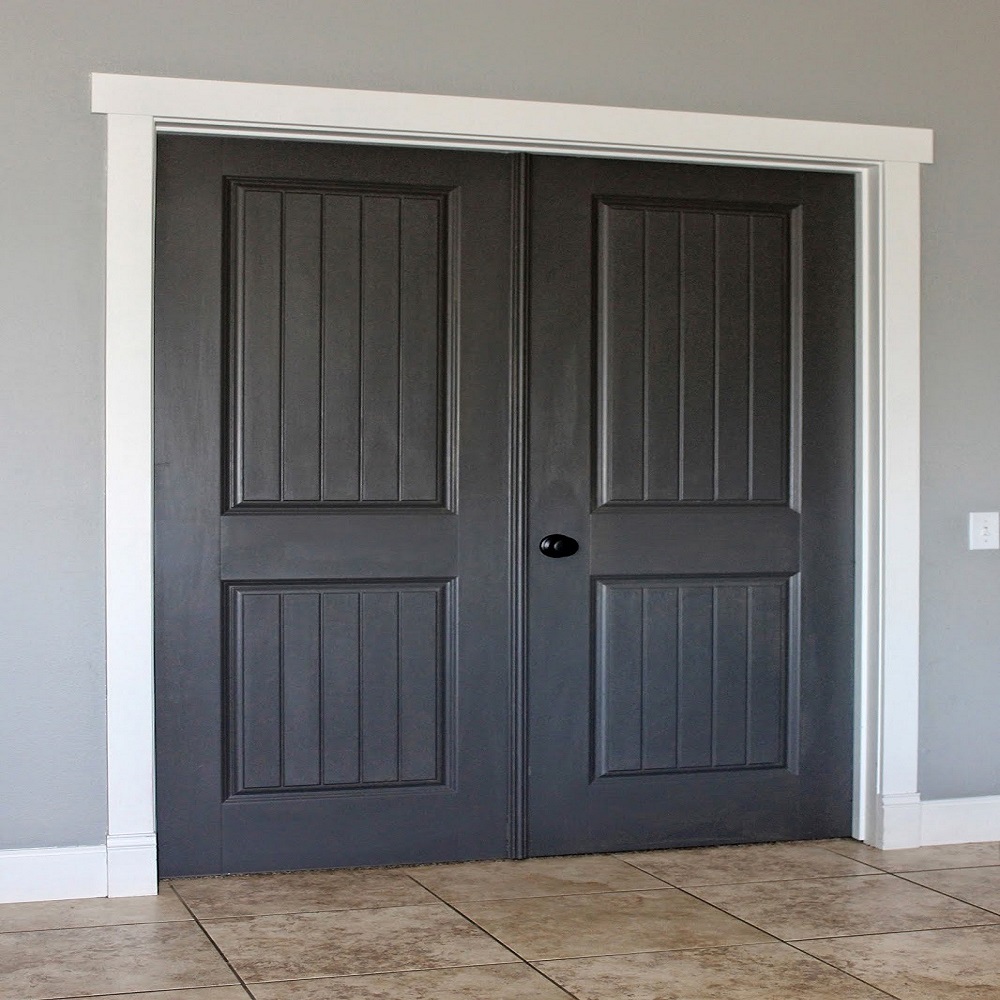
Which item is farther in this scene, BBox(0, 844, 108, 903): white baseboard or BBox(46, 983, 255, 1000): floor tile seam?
BBox(0, 844, 108, 903): white baseboard

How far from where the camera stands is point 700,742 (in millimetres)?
3764

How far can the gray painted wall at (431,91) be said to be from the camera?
3287 millimetres

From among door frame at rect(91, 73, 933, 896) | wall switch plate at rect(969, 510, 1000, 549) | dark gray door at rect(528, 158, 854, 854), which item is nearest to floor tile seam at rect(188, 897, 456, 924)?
door frame at rect(91, 73, 933, 896)

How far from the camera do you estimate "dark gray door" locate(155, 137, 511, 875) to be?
343 centimetres

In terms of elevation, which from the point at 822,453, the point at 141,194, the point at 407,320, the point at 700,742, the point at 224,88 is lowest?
the point at 700,742

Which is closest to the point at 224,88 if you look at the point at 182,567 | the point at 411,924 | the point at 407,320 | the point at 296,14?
the point at 296,14

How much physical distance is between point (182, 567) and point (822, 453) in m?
1.75

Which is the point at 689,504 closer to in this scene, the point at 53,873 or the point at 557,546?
the point at 557,546

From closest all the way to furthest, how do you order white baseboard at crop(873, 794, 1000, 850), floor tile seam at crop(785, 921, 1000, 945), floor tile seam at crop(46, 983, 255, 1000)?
floor tile seam at crop(46, 983, 255, 1000), floor tile seam at crop(785, 921, 1000, 945), white baseboard at crop(873, 794, 1000, 850)

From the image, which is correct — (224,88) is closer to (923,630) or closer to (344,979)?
(344,979)

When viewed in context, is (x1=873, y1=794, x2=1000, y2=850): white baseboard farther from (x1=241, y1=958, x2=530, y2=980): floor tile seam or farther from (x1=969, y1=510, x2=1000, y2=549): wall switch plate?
(x1=241, y1=958, x2=530, y2=980): floor tile seam

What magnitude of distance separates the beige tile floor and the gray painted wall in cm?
42

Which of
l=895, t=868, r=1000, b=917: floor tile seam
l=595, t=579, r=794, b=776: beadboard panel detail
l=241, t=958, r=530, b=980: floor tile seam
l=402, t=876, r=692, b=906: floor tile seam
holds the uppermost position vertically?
l=595, t=579, r=794, b=776: beadboard panel detail

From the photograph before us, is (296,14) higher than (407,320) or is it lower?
higher
